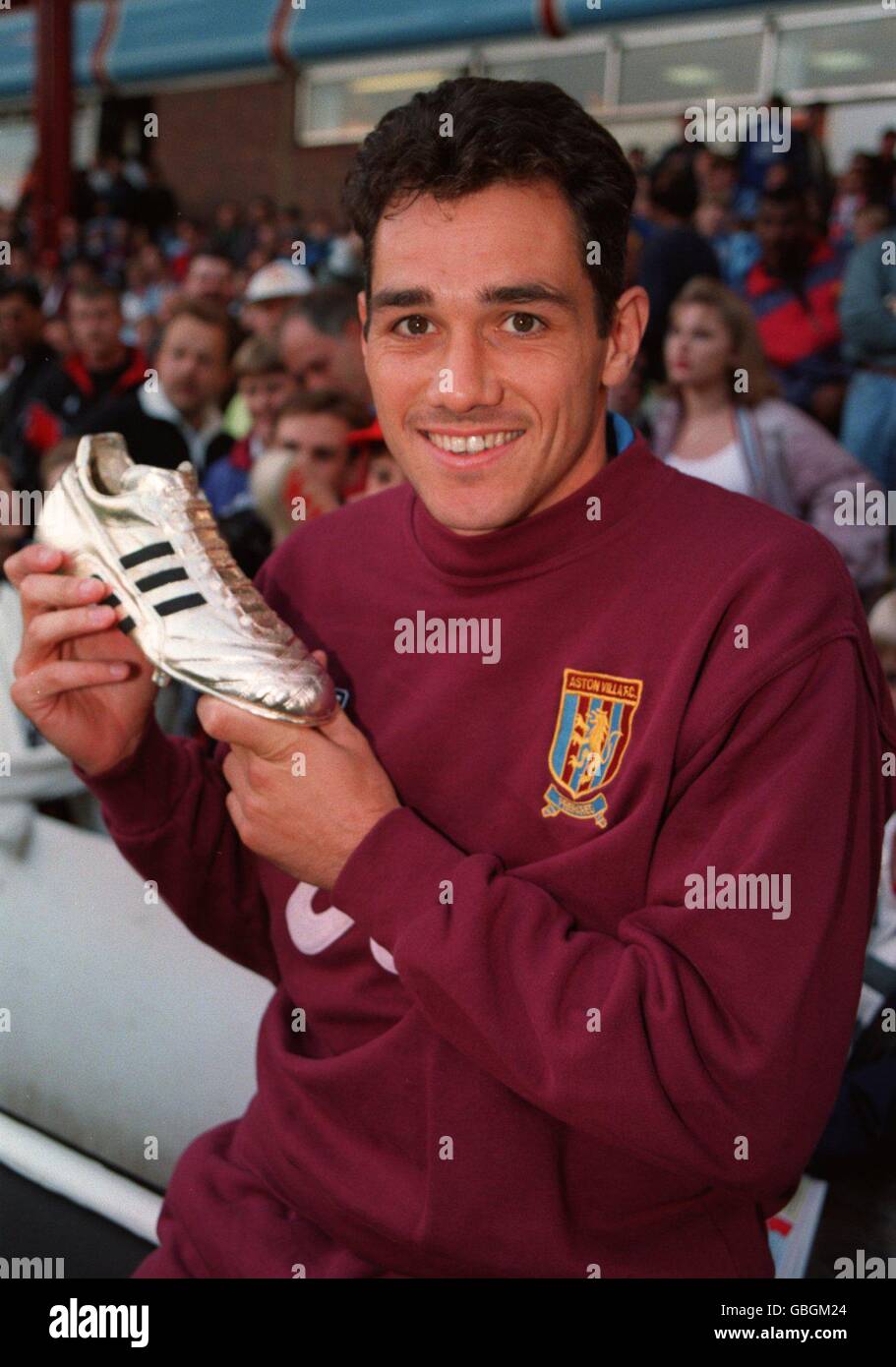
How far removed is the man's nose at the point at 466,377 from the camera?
135 centimetres

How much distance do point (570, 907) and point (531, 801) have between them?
0.12 metres

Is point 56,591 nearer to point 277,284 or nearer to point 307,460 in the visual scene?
point 307,460

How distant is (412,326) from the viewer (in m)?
1.40

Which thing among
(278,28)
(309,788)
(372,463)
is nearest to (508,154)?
(309,788)

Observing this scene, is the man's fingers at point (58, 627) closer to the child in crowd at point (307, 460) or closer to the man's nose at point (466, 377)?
the man's nose at point (466, 377)

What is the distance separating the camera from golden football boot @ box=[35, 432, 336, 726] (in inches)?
52.5

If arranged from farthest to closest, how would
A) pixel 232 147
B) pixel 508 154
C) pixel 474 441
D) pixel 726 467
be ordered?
pixel 232 147 → pixel 726 467 → pixel 474 441 → pixel 508 154

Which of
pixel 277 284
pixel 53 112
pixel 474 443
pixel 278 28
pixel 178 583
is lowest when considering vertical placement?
pixel 178 583

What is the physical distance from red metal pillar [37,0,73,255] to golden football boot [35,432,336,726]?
8.56 metres

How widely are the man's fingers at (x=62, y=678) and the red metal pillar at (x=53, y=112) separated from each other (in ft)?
28.3

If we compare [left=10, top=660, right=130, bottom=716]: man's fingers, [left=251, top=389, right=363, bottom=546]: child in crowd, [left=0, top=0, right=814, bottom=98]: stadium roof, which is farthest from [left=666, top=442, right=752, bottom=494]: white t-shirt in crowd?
[left=0, top=0, right=814, bottom=98]: stadium roof

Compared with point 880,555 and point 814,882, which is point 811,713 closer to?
point 814,882

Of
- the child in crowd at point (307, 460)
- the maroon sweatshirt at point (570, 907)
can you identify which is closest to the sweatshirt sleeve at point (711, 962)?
the maroon sweatshirt at point (570, 907)

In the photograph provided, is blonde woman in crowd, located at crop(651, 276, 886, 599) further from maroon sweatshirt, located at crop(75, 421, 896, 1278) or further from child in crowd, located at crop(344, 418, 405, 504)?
maroon sweatshirt, located at crop(75, 421, 896, 1278)
